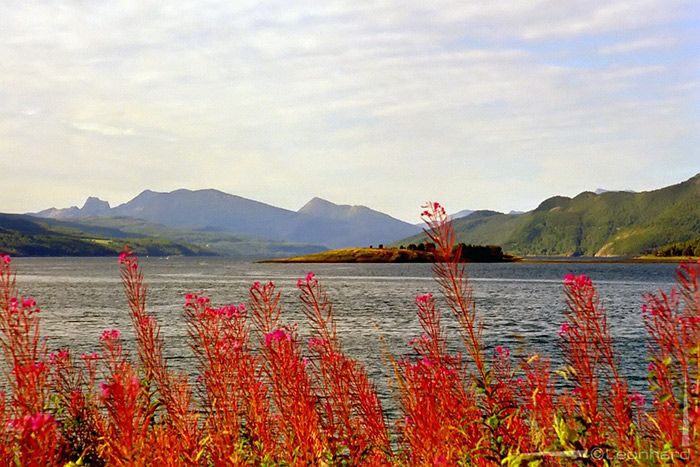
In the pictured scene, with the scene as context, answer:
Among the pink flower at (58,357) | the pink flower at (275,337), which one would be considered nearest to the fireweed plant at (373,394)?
the pink flower at (275,337)

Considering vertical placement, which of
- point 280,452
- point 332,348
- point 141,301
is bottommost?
point 280,452

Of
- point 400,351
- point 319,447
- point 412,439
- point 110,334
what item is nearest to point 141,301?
point 110,334

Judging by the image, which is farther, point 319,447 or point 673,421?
point 319,447

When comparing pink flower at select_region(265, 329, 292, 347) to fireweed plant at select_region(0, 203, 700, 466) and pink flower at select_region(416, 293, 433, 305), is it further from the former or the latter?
pink flower at select_region(416, 293, 433, 305)

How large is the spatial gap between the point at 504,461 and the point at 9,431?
197 inches

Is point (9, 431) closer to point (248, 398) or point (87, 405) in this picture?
point (248, 398)

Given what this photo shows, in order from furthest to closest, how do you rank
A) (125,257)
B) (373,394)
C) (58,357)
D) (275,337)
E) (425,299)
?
(58,357)
(373,394)
(425,299)
(125,257)
(275,337)

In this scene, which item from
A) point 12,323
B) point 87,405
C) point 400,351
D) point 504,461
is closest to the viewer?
point 504,461

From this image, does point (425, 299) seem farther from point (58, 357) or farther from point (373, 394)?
point (58, 357)

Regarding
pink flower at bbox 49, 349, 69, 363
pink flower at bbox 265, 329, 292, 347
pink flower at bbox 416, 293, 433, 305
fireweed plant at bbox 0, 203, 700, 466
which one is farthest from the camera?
pink flower at bbox 49, 349, 69, 363

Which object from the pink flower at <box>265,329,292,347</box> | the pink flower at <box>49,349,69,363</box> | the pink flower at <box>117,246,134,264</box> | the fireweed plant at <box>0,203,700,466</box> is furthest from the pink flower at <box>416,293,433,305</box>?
→ the pink flower at <box>49,349,69,363</box>

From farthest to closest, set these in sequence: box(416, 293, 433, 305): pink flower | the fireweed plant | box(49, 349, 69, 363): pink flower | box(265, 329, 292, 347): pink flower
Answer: box(49, 349, 69, 363): pink flower → box(416, 293, 433, 305): pink flower → box(265, 329, 292, 347): pink flower → the fireweed plant

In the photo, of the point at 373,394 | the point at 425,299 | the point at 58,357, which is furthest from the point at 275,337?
the point at 58,357

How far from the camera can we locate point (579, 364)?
7.85m
